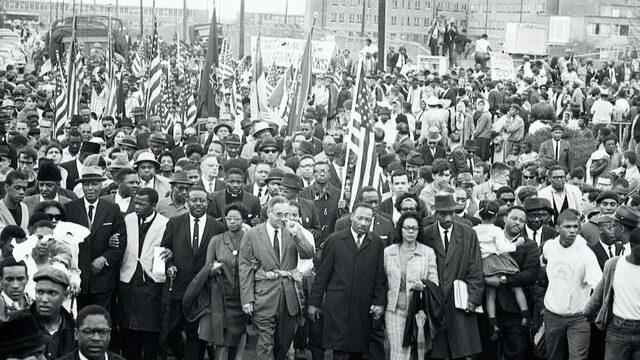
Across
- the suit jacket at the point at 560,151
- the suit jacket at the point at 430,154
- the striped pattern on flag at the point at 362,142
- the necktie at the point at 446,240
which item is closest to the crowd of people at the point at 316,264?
the necktie at the point at 446,240

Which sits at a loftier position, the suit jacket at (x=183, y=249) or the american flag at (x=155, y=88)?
the american flag at (x=155, y=88)

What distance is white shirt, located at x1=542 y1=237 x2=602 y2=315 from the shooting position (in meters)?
11.2

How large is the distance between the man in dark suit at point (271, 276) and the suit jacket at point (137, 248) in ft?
3.64

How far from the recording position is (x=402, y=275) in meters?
11.3

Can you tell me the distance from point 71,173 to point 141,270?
376 centimetres

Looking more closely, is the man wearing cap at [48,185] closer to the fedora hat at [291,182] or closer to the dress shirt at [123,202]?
the dress shirt at [123,202]

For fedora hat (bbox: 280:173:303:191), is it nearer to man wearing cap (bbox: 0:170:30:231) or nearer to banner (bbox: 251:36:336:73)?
man wearing cap (bbox: 0:170:30:231)

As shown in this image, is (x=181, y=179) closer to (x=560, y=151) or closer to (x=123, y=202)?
(x=123, y=202)

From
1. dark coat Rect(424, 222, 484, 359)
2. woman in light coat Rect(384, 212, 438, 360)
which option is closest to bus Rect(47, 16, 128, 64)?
dark coat Rect(424, 222, 484, 359)

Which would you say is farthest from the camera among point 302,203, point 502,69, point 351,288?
point 502,69

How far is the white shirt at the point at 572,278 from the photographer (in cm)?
1120

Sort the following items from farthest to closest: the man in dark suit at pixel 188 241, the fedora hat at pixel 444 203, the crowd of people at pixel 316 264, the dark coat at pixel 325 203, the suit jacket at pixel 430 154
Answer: the suit jacket at pixel 430 154, the dark coat at pixel 325 203, the man in dark suit at pixel 188 241, the fedora hat at pixel 444 203, the crowd of people at pixel 316 264

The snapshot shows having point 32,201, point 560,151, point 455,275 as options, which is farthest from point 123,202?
point 560,151

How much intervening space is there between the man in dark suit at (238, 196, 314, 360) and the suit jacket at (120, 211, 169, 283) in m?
1.11
